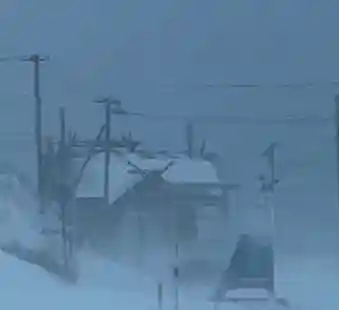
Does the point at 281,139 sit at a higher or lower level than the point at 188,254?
higher

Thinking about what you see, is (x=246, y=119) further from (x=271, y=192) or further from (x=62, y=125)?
(x=62, y=125)

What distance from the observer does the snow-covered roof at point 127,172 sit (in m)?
1.39

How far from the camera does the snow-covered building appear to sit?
1390mm

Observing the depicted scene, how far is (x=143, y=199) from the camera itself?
1405mm

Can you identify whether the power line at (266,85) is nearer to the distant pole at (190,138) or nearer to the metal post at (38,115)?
the distant pole at (190,138)

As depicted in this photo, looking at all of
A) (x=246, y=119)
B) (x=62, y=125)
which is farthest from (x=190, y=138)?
(x=62, y=125)

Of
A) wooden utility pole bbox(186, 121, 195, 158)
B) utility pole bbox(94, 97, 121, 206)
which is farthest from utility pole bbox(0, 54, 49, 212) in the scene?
wooden utility pole bbox(186, 121, 195, 158)

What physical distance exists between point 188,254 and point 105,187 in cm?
20

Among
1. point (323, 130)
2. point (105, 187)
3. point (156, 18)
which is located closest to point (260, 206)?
point (323, 130)

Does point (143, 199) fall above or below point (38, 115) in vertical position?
below

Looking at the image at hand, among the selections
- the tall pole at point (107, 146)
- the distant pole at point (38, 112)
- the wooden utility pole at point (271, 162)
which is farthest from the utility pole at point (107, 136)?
the wooden utility pole at point (271, 162)

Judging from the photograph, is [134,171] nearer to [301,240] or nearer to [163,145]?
[163,145]

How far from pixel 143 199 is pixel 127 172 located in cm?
6

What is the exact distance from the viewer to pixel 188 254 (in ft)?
4.55
